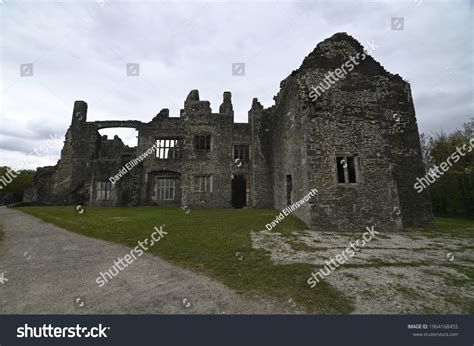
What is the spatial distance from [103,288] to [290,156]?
41.1ft

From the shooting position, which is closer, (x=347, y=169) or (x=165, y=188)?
(x=347, y=169)

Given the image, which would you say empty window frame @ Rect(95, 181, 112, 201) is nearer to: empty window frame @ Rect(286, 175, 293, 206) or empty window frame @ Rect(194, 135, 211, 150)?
empty window frame @ Rect(194, 135, 211, 150)

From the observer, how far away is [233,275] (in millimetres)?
4895

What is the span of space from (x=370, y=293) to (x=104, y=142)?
31150 millimetres

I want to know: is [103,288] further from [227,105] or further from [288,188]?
[227,105]

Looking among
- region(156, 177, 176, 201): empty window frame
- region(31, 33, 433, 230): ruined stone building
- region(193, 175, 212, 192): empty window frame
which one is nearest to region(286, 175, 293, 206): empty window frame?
region(31, 33, 433, 230): ruined stone building

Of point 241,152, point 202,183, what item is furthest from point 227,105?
point 202,183

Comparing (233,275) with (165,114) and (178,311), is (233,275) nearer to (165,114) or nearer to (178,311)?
(178,311)

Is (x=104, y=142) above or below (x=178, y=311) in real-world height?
above

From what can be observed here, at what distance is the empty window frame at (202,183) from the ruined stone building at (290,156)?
0.32 ft

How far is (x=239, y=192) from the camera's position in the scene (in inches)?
934
